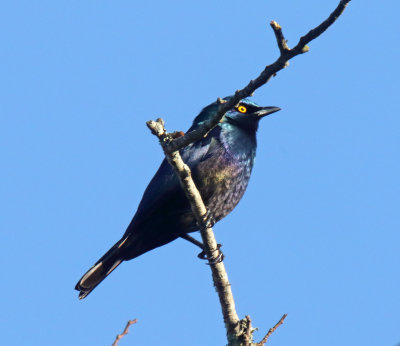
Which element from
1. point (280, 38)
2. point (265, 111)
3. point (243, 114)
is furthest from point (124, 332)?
point (265, 111)

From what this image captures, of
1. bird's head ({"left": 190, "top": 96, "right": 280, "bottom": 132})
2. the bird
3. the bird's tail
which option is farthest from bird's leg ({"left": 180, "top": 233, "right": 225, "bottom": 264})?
bird's head ({"left": 190, "top": 96, "right": 280, "bottom": 132})

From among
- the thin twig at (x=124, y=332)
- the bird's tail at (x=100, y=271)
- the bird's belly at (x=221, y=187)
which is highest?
the bird's belly at (x=221, y=187)

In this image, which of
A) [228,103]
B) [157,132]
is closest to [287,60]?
[228,103]

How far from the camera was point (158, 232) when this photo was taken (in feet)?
21.8

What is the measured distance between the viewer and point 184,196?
6438 millimetres

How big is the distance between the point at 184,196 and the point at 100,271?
108 centimetres

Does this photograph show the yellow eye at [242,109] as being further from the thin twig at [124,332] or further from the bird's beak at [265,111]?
the thin twig at [124,332]

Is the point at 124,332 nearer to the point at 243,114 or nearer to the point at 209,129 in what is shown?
the point at 209,129

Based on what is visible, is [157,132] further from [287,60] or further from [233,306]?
[233,306]

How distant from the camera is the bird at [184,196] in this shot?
6.39 metres

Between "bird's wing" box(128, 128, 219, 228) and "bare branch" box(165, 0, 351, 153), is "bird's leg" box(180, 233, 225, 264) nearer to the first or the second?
"bird's wing" box(128, 128, 219, 228)

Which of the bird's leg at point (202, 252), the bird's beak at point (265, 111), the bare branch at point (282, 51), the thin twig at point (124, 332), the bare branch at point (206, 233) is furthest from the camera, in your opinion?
the bird's beak at point (265, 111)

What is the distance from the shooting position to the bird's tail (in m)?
6.62

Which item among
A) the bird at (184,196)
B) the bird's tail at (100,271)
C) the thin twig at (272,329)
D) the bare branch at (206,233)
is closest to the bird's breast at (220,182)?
the bird at (184,196)
